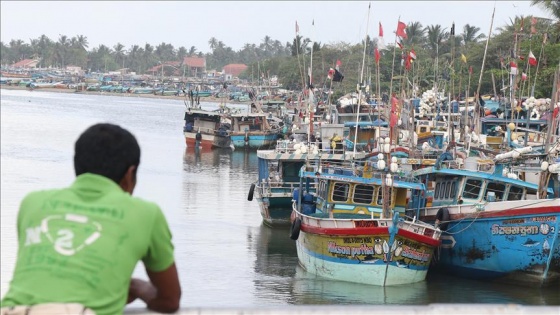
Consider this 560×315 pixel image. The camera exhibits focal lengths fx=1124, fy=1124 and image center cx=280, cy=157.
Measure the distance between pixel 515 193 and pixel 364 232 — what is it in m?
4.33

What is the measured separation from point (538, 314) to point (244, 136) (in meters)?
58.8

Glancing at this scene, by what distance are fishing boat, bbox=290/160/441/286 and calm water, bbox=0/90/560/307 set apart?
0.30 meters

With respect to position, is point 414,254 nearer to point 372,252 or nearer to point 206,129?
point 372,252

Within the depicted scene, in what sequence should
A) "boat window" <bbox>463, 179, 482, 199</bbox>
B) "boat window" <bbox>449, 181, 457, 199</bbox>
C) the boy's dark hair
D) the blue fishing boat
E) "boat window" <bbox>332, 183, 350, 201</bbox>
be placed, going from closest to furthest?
the boy's dark hair < the blue fishing boat < "boat window" <bbox>332, 183, 350, 201</bbox> < "boat window" <bbox>463, 179, 482, 199</bbox> < "boat window" <bbox>449, 181, 457, 199</bbox>

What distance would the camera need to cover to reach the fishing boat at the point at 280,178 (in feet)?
101

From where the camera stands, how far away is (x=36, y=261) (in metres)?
4.41

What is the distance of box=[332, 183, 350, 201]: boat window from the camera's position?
23469 millimetres

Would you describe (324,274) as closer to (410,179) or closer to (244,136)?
(410,179)

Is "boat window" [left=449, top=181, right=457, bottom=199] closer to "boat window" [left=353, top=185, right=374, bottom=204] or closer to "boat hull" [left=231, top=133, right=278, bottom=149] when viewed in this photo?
"boat window" [left=353, top=185, right=374, bottom=204]

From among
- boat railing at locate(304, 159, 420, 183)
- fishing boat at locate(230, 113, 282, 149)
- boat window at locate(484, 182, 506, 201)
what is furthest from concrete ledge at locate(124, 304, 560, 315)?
fishing boat at locate(230, 113, 282, 149)

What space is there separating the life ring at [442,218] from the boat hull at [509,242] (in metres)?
0.09

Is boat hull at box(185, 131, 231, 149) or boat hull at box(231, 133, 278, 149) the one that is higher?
boat hull at box(231, 133, 278, 149)

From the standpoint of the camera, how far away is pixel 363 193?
23375 millimetres

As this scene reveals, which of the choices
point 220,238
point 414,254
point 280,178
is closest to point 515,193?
point 414,254
